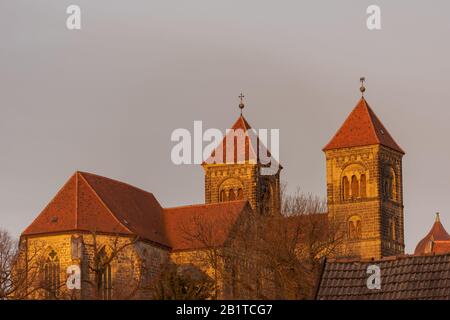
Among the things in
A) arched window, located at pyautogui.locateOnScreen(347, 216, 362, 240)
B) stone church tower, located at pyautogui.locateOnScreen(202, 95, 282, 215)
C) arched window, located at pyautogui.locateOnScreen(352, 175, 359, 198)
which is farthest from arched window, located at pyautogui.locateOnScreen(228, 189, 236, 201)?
arched window, located at pyautogui.locateOnScreen(347, 216, 362, 240)

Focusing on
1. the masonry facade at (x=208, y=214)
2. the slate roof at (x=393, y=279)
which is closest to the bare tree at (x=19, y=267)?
the masonry facade at (x=208, y=214)

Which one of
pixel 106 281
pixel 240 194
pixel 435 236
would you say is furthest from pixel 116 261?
pixel 435 236

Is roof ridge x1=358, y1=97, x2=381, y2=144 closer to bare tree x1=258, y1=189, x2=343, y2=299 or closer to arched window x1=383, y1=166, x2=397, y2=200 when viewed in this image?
arched window x1=383, y1=166, x2=397, y2=200

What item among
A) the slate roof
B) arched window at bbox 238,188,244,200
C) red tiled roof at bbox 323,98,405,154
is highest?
red tiled roof at bbox 323,98,405,154

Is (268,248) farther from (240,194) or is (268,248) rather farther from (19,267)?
(240,194)

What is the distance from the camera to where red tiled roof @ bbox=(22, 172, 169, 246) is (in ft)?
278

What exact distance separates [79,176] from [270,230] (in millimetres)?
13666

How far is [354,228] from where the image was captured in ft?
328

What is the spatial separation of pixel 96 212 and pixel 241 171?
19745mm

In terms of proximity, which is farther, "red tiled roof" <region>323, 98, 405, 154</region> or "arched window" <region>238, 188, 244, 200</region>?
"red tiled roof" <region>323, 98, 405, 154</region>

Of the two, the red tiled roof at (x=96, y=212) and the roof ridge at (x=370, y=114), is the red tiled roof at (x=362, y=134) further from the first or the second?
the red tiled roof at (x=96, y=212)

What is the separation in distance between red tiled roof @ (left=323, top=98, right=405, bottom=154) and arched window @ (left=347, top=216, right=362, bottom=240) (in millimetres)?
5108
